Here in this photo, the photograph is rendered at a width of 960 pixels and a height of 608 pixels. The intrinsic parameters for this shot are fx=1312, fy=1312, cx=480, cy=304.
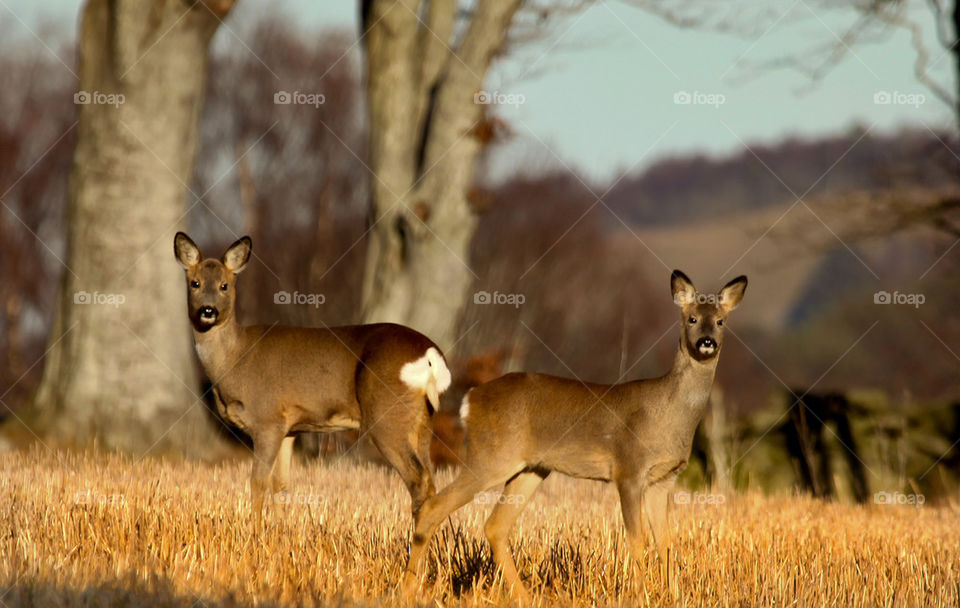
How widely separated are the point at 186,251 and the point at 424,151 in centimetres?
595

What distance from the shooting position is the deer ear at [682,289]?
7656 millimetres

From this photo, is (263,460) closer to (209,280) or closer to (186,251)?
(209,280)

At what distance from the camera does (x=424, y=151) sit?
1448 cm

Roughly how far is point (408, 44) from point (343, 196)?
77.0ft

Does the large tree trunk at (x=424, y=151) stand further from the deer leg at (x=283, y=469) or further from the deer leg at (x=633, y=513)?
the deer leg at (x=633, y=513)

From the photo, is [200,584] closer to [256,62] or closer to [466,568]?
[466,568]

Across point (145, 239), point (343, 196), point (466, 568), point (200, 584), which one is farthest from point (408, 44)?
point (343, 196)

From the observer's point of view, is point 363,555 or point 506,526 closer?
point 363,555

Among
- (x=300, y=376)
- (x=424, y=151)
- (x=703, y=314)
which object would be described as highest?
(x=424, y=151)

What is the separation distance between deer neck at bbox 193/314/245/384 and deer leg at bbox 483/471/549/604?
2.57m

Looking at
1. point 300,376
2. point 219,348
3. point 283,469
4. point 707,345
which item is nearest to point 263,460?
point 283,469

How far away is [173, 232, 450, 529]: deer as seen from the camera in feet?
26.6

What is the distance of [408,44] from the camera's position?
582 inches

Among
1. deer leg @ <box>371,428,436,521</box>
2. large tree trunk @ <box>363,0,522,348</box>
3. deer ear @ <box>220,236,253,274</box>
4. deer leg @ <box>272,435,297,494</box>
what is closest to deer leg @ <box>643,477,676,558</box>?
deer leg @ <box>371,428,436,521</box>
